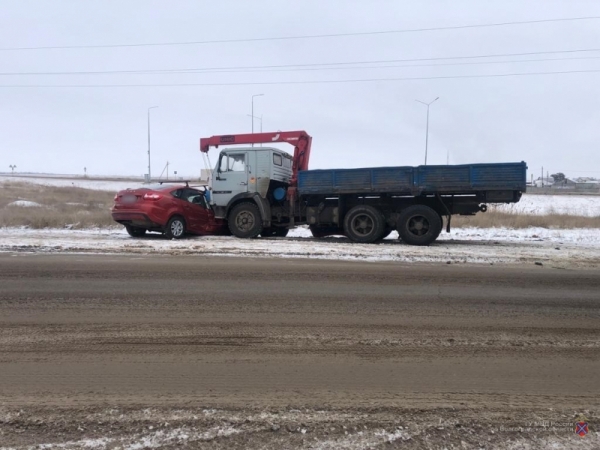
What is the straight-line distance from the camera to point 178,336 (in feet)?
18.4

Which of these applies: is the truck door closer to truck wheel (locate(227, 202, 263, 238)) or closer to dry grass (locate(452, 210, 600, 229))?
truck wheel (locate(227, 202, 263, 238))

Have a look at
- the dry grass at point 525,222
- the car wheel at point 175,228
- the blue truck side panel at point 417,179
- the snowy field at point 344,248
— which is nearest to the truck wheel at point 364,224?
the snowy field at point 344,248

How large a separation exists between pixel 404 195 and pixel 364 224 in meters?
1.36

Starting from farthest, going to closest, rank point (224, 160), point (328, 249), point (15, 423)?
point (224, 160) → point (328, 249) → point (15, 423)

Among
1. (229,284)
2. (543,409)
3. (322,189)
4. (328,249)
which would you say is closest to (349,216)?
(322,189)

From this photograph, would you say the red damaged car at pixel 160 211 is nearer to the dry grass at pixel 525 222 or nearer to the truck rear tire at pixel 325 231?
the truck rear tire at pixel 325 231

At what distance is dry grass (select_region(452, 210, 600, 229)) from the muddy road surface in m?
12.1

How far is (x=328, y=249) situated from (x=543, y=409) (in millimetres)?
8701

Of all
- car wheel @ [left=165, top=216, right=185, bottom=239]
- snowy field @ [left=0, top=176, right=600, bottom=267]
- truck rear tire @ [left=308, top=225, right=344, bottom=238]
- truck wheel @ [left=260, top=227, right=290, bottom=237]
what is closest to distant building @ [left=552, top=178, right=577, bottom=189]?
snowy field @ [left=0, top=176, right=600, bottom=267]

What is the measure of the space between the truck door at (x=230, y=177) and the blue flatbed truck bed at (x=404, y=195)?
1.80 meters

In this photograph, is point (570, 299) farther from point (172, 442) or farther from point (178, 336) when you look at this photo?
point (172, 442)

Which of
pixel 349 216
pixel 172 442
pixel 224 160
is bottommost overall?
pixel 172 442

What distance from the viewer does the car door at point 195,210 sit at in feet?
50.5

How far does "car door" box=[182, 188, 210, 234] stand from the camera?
15.4 meters
